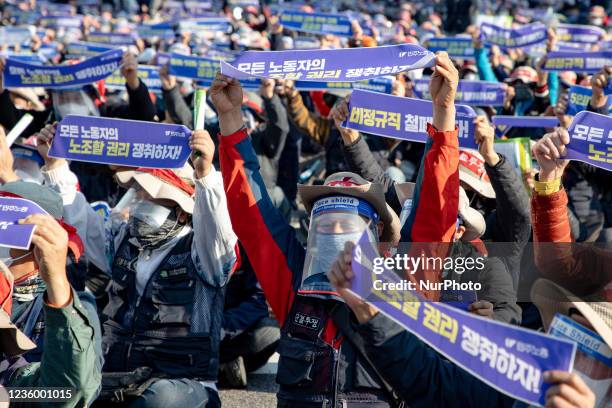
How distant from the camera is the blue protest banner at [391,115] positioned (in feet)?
15.3

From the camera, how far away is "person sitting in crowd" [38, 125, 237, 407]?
3873 mm

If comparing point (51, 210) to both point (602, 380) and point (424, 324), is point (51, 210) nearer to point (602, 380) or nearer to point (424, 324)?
point (424, 324)

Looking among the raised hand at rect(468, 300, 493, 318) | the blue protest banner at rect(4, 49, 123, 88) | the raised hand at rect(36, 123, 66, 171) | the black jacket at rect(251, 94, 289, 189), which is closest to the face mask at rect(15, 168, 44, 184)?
the blue protest banner at rect(4, 49, 123, 88)

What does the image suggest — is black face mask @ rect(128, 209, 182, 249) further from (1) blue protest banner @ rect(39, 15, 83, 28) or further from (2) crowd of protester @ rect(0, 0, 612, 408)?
(1) blue protest banner @ rect(39, 15, 83, 28)

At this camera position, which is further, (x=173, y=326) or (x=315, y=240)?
(x=173, y=326)

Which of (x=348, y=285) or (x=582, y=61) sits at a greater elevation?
(x=348, y=285)

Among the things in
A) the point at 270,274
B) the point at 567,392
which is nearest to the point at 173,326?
the point at 270,274

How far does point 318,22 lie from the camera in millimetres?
11070

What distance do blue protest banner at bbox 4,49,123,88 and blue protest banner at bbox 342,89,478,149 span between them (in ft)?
9.24

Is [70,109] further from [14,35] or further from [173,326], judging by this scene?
[14,35]

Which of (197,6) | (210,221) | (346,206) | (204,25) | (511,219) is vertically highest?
(346,206)

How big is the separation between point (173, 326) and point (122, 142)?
102 centimetres

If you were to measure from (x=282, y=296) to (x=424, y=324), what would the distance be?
111 cm

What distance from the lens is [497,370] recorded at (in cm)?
221
